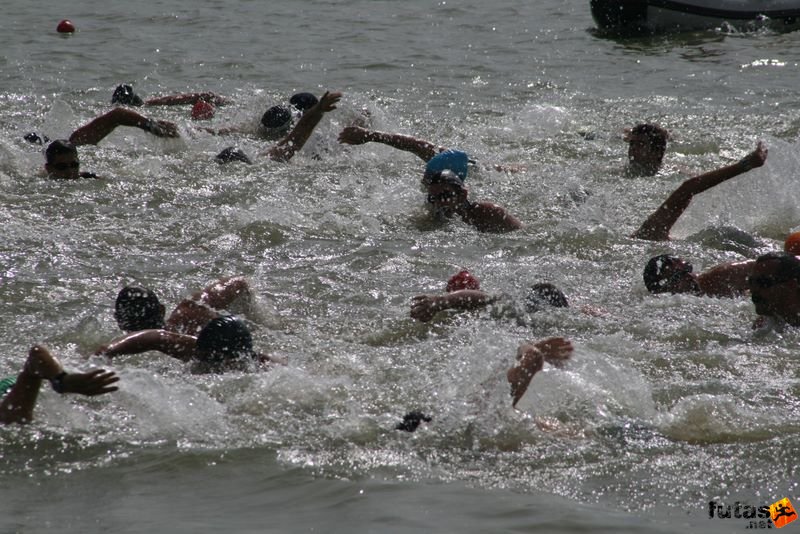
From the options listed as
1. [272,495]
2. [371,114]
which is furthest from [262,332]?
[371,114]

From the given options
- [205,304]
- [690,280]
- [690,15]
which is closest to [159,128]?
[205,304]

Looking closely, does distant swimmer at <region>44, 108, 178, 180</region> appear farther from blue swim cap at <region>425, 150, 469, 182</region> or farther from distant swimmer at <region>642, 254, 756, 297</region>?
distant swimmer at <region>642, 254, 756, 297</region>

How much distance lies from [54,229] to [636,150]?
5471mm

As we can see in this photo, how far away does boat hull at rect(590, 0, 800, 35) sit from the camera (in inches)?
745

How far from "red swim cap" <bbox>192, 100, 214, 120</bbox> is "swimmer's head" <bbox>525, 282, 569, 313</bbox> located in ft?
24.8

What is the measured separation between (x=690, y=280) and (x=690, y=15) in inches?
500

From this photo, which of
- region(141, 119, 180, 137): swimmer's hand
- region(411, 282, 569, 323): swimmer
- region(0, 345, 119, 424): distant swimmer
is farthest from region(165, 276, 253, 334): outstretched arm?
region(141, 119, 180, 137): swimmer's hand

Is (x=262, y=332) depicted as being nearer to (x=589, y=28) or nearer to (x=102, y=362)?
(x=102, y=362)

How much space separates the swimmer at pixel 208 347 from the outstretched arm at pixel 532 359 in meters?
1.43

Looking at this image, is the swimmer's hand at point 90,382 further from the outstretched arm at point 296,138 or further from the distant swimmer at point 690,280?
the outstretched arm at point 296,138

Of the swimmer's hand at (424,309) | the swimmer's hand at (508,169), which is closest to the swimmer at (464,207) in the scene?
the swimmer's hand at (508,169)

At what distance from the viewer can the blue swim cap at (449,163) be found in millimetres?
10156

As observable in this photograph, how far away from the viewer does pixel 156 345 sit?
648cm

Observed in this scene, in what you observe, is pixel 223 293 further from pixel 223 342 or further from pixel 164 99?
pixel 164 99
